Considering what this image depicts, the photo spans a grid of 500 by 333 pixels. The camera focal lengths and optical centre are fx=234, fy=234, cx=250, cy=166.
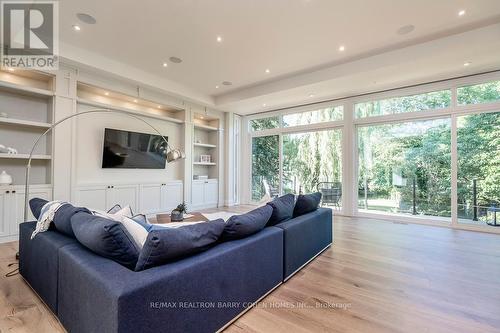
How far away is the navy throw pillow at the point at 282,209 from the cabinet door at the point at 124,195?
363cm

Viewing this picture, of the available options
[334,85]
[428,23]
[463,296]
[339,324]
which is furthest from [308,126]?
[339,324]

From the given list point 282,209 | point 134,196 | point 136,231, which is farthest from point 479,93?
point 134,196

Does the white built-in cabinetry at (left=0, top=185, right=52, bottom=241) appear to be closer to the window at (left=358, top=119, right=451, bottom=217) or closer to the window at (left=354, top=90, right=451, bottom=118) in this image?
the window at (left=358, top=119, right=451, bottom=217)

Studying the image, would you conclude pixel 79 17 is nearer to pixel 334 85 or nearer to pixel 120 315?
pixel 120 315

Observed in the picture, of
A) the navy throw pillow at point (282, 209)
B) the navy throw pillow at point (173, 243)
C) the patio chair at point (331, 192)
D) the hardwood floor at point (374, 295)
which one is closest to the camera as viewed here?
the navy throw pillow at point (173, 243)

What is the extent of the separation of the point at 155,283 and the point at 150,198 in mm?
4439

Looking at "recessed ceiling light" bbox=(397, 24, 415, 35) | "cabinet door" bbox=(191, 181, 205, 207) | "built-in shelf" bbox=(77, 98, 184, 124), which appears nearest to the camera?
"recessed ceiling light" bbox=(397, 24, 415, 35)

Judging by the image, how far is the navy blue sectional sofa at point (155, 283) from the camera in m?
1.16

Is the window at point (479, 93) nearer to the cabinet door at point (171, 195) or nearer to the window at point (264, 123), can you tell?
the window at point (264, 123)

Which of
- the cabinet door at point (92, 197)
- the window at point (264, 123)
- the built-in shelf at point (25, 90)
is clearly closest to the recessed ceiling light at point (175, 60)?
the built-in shelf at point (25, 90)

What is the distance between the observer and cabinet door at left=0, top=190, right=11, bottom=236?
3422 mm

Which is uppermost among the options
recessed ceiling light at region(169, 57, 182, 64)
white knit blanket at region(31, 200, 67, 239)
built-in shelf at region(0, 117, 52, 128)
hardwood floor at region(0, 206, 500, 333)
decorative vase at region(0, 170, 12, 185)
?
recessed ceiling light at region(169, 57, 182, 64)

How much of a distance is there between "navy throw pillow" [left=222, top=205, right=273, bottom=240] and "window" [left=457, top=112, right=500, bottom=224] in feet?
15.0

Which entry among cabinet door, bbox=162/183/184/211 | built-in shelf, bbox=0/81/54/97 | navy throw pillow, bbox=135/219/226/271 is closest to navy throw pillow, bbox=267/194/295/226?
navy throw pillow, bbox=135/219/226/271
